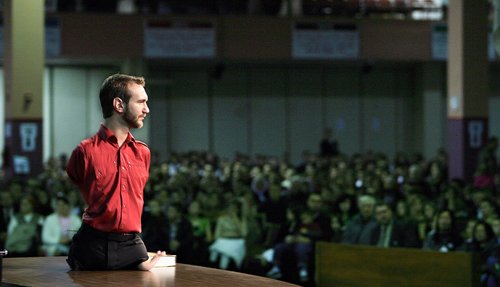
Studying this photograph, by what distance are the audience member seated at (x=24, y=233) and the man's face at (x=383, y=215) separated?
402 cm

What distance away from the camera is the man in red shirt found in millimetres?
4883

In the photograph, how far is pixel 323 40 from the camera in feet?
79.0

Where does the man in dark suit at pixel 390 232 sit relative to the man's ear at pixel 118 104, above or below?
below

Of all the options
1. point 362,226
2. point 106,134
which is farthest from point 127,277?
Answer: point 362,226

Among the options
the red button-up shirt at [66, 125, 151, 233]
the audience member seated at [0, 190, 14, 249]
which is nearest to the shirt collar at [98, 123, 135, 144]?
the red button-up shirt at [66, 125, 151, 233]

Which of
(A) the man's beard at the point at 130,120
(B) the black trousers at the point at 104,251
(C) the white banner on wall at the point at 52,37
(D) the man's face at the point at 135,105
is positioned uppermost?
(C) the white banner on wall at the point at 52,37

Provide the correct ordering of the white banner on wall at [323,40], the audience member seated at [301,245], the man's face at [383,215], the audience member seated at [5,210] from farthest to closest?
1. the white banner on wall at [323,40]
2. the audience member seated at [5,210]
3. the audience member seated at [301,245]
4. the man's face at [383,215]

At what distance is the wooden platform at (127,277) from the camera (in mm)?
4633

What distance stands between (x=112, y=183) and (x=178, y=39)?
61.8 ft

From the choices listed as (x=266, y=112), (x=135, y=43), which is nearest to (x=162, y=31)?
(x=135, y=43)

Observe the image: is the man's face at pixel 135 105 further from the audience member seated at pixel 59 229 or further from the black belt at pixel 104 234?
the audience member seated at pixel 59 229

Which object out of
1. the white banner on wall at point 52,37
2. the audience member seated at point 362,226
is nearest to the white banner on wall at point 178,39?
the white banner on wall at point 52,37

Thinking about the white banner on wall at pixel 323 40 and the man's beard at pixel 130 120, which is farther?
the white banner on wall at pixel 323 40

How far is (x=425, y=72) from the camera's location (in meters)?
26.2
